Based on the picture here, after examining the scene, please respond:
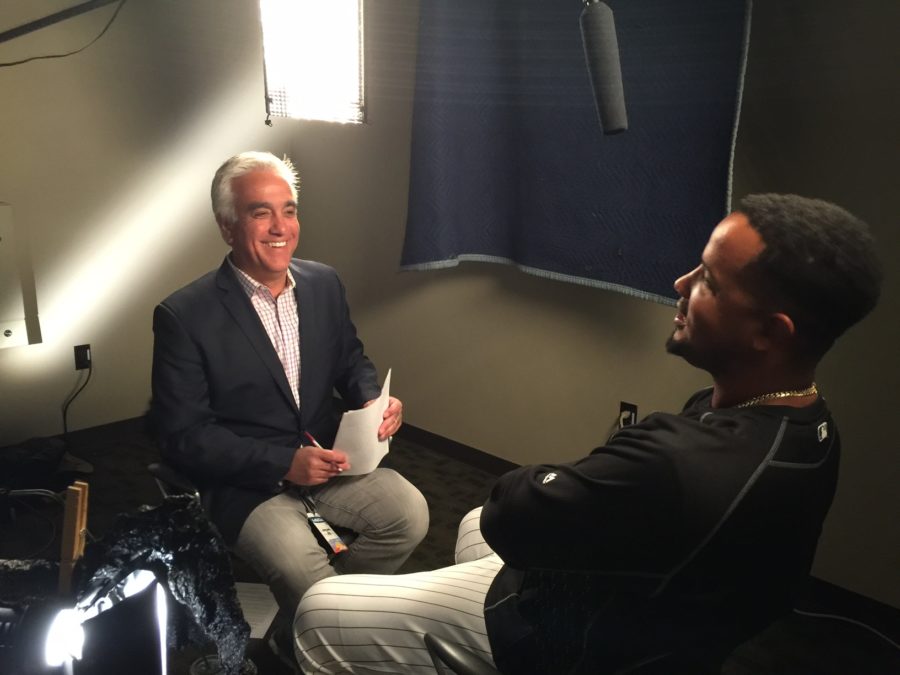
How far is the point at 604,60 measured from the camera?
1561mm

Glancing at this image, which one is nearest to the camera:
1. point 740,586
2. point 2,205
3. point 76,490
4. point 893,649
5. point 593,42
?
point 740,586

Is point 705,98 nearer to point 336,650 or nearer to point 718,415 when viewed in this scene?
point 718,415

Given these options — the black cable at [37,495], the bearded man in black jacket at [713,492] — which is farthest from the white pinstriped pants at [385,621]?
the black cable at [37,495]

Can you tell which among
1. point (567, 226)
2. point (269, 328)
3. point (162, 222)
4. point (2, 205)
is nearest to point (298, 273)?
point (269, 328)

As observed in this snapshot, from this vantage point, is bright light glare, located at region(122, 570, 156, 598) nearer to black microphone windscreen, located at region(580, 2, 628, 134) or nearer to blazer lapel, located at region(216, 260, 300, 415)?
blazer lapel, located at region(216, 260, 300, 415)

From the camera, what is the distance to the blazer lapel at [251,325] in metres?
1.93

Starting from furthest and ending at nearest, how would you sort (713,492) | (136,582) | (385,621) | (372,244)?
(372,244)
(385,621)
(136,582)
(713,492)

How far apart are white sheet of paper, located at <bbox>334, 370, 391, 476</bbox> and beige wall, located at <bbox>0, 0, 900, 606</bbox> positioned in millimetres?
1123

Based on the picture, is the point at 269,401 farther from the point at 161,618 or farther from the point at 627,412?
the point at 627,412

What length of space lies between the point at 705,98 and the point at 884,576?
1.45m

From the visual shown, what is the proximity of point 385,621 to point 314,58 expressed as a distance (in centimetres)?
183

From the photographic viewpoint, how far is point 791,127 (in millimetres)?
2215

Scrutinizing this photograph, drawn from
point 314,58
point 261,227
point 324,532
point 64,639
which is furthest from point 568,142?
point 64,639

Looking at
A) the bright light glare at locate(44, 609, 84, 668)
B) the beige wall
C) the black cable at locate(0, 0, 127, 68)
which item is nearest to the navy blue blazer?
the bright light glare at locate(44, 609, 84, 668)
